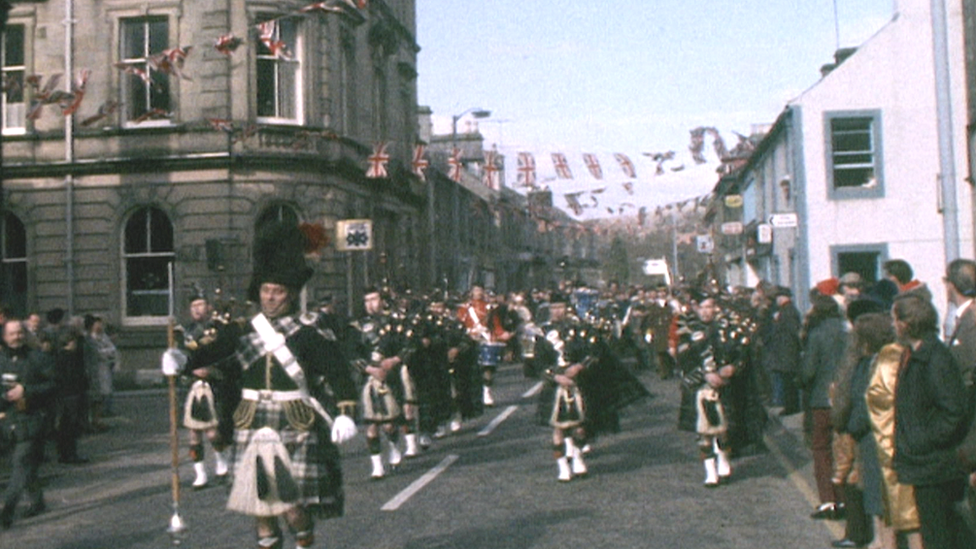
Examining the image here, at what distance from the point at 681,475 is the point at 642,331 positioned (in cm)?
1489

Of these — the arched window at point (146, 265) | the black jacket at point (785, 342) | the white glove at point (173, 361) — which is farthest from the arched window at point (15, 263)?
the white glove at point (173, 361)

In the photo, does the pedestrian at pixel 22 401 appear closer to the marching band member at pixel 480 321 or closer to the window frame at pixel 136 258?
the marching band member at pixel 480 321

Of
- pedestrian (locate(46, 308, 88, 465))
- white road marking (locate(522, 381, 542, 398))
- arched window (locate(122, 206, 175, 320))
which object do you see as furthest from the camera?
arched window (locate(122, 206, 175, 320))

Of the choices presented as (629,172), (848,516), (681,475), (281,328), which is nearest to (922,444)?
(848,516)

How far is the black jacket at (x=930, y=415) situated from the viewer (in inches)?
228

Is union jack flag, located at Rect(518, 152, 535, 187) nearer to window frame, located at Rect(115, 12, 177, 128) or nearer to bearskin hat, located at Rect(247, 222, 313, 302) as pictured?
window frame, located at Rect(115, 12, 177, 128)

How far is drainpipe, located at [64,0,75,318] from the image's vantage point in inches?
1112

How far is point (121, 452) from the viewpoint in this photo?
49.5 feet

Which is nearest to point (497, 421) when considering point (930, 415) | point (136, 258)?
point (930, 415)

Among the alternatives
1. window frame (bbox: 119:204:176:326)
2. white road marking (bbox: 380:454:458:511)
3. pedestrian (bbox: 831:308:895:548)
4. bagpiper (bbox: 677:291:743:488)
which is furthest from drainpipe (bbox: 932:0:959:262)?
window frame (bbox: 119:204:176:326)

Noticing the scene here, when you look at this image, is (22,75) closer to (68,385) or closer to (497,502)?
(68,385)

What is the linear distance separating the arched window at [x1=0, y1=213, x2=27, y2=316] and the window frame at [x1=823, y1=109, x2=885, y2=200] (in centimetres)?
2044

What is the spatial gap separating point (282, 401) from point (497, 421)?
10.5 meters

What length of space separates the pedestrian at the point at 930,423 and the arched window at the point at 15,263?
2678 centimetres
